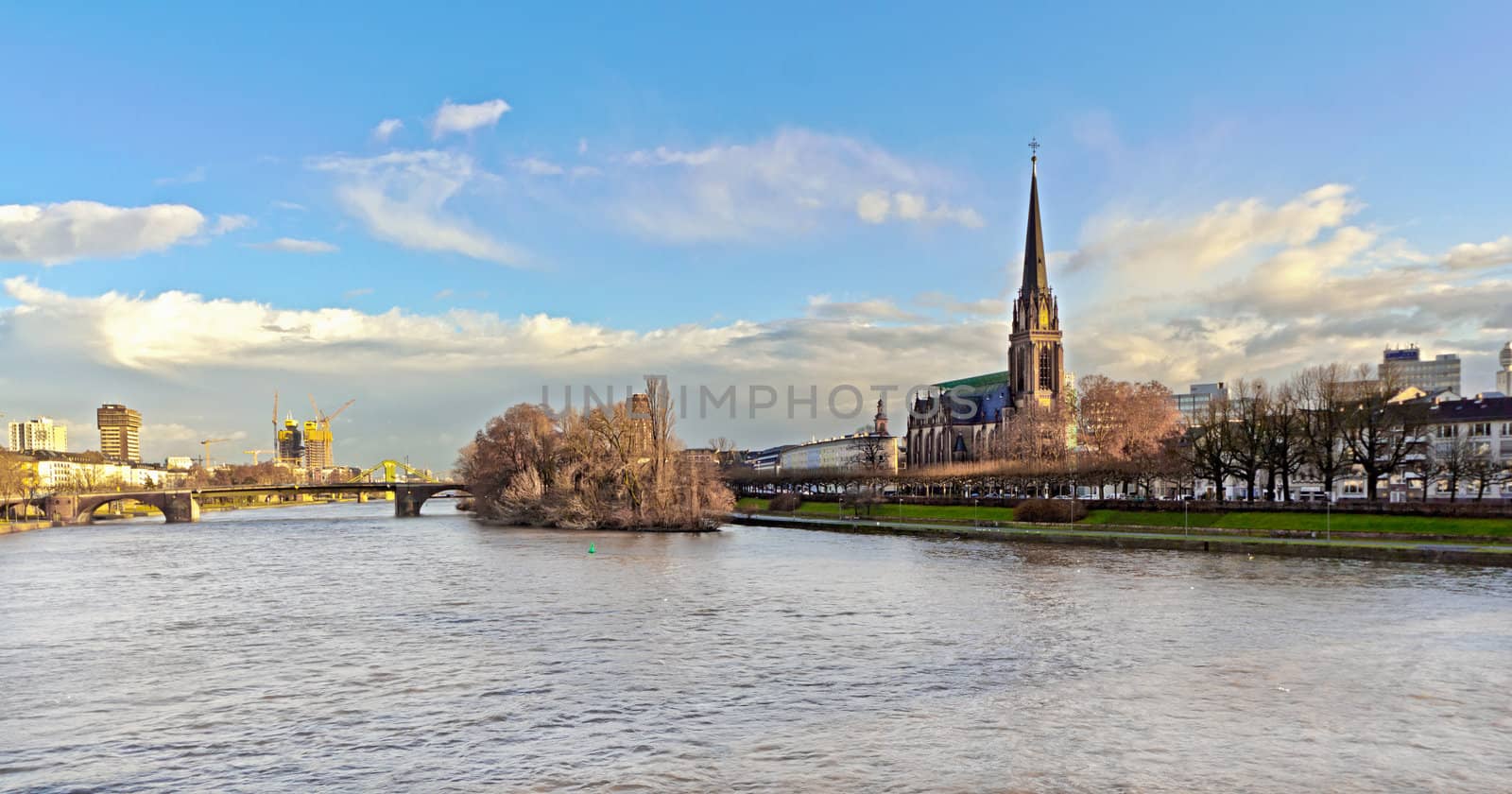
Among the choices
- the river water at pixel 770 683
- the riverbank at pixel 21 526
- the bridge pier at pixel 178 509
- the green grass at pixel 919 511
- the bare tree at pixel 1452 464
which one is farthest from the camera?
the bridge pier at pixel 178 509

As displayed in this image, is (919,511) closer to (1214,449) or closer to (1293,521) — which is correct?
(1214,449)

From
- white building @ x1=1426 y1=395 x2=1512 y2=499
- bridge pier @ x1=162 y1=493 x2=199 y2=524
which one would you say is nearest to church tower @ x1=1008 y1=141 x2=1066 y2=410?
white building @ x1=1426 y1=395 x2=1512 y2=499

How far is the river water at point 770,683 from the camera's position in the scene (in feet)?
55.1

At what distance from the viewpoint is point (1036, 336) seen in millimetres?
162125

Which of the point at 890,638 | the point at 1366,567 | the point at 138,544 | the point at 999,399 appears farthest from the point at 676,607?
the point at 999,399

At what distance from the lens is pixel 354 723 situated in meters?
20.0

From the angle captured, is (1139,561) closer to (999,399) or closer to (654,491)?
(654,491)

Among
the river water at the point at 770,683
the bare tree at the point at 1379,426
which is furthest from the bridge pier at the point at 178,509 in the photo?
the bare tree at the point at 1379,426

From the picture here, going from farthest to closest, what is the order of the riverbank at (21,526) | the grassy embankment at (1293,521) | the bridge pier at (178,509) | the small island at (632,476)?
the bridge pier at (178,509) → the riverbank at (21,526) → the small island at (632,476) → the grassy embankment at (1293,521)

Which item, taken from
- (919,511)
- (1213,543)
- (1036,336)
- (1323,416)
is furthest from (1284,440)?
(1036,336)

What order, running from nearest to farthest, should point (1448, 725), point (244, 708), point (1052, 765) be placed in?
point (1052, 765), point (1448, 725), point (244, 708)

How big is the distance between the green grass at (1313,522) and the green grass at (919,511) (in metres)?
12.7

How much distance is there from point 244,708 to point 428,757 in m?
6.09

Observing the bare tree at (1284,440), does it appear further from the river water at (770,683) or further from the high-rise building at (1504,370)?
the high-rise building at (1504,370)
